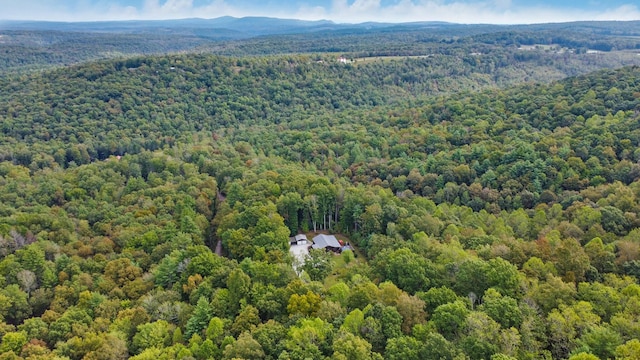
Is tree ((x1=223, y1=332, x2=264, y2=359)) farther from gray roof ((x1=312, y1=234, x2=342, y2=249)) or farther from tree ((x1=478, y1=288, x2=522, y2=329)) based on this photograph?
gray roof ((x1=312, y1=234, x2=342, y2=249))

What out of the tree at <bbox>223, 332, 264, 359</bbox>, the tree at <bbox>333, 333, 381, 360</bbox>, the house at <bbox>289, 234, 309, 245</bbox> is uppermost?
the tree at <bbox>333, 333, 381, 360</bbox>

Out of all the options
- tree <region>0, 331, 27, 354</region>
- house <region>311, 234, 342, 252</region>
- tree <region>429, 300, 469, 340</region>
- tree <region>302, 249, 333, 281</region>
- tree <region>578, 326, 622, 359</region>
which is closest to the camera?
tree <region>578, 326, 622, 359</region>

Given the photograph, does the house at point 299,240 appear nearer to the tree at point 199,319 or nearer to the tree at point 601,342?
the tree at point 199,319

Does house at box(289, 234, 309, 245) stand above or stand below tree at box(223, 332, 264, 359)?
below

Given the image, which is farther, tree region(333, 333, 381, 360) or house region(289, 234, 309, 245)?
house region(289, 234, 309, 245)

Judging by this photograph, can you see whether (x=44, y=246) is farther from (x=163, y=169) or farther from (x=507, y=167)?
(x=507, y=167)

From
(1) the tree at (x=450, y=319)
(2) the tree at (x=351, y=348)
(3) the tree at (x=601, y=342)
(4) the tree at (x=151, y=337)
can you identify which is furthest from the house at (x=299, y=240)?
(3) the tree at (x=601, y=342)

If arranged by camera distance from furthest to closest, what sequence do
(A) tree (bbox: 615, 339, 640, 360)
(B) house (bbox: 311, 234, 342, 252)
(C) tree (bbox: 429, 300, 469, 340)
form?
(B) house (bbox: 311, 234, 342, 252) < (C) tree (bbox: 429, 300, 469, 340) < (A) tree (bbox: 615, 339, 640, 360)

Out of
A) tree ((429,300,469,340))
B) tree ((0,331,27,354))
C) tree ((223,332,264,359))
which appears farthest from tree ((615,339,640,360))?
tree ((0,331,27,354))
